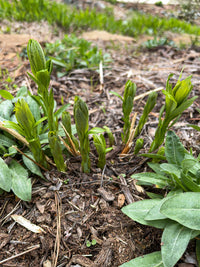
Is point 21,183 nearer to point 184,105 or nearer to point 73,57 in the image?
point 184,105

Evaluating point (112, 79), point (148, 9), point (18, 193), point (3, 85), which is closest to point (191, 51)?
point (112, 79)

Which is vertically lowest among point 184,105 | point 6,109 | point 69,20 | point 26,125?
point 6,109

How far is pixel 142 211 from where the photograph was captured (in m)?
1.31

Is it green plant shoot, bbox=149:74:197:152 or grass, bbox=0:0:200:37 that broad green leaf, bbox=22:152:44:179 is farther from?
grass, bbox=0:0:200:37

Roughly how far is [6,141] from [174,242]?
1357 millimetres

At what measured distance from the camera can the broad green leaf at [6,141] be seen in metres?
1.68

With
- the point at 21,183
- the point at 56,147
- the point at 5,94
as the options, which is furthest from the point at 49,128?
the point at 5,94

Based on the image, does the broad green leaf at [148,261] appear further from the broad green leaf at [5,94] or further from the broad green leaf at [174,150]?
the broad green leaf at [5,94]

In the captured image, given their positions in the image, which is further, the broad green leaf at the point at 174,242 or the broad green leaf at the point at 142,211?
the broad green leaf at the point at 142,211

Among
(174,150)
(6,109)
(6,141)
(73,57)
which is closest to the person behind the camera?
(174,150)

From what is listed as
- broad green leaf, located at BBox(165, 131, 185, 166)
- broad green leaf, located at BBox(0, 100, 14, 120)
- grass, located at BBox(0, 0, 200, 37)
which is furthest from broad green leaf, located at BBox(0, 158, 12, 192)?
grass, located at BBox(0, 0, 200, 37)

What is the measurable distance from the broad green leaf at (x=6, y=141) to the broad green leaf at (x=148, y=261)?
117 centimetres

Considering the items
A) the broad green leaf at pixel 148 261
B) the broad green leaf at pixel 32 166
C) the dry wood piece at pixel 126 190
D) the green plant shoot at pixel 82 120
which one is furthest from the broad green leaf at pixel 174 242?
the broad green leaf at pixel 32 166

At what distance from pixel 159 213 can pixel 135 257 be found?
12.1 inches
